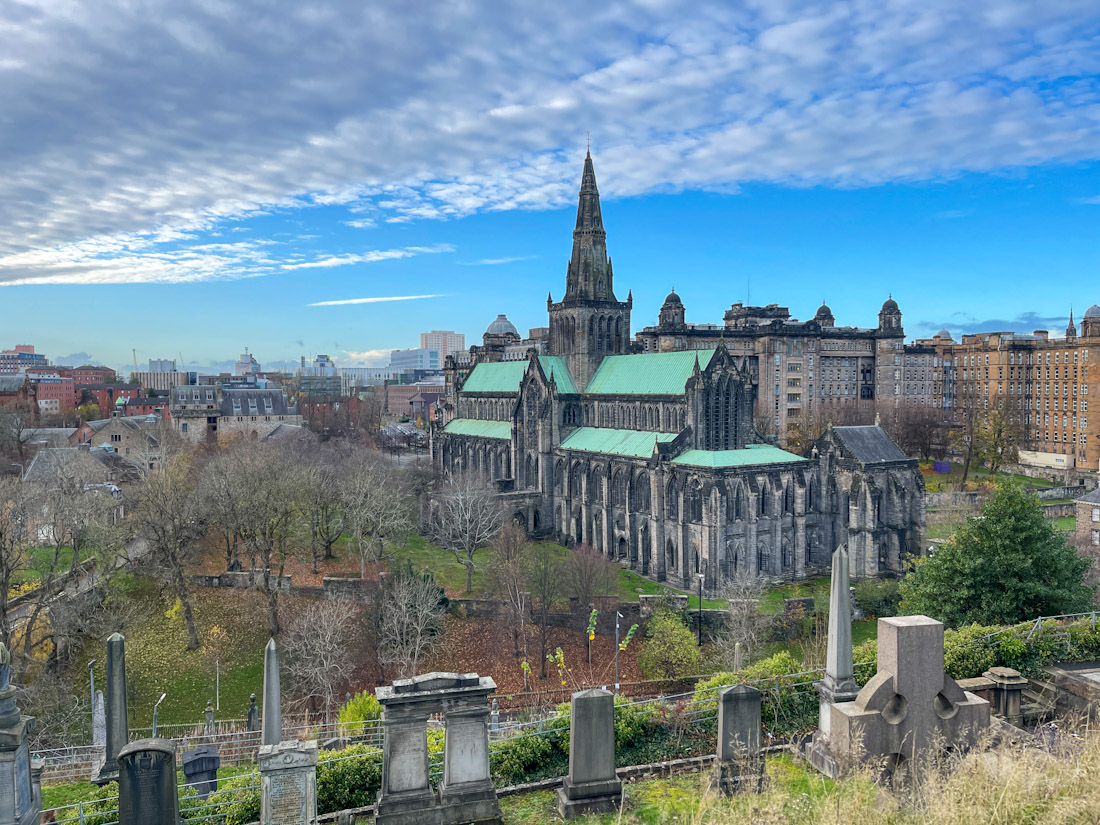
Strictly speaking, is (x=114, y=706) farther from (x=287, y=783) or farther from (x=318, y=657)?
(x=318, y=657)

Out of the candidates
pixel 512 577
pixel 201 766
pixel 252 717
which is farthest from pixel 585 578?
pixel 201 766

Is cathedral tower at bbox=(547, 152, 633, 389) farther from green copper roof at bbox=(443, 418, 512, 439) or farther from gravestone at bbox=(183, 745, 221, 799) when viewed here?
gravestone at bbox=(183, 745, 221, 799)

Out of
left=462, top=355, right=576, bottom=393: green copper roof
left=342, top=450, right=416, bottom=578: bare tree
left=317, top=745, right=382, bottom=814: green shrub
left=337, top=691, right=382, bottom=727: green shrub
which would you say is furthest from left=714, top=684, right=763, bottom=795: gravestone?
left=462, top=355, right=576, bottom=393: green copper roof

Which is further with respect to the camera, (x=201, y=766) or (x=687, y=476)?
(x=687, y=476)

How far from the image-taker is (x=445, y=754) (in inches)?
592

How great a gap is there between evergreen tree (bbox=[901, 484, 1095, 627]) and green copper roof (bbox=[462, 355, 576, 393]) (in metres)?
40.0

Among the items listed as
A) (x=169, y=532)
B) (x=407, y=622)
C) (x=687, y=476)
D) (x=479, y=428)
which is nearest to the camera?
(x=407, y=622)

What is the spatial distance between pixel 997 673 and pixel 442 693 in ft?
48.1

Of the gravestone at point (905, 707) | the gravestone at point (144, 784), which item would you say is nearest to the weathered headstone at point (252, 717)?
the gravestone at point (144, 784)

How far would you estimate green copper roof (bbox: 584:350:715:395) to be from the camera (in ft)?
177

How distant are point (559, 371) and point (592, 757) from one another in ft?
170

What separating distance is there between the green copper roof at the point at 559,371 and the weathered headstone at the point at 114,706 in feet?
156

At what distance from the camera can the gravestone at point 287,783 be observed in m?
13.7

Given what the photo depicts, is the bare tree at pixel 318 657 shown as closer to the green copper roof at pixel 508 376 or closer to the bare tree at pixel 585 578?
the bare tree at pixel 585 578
